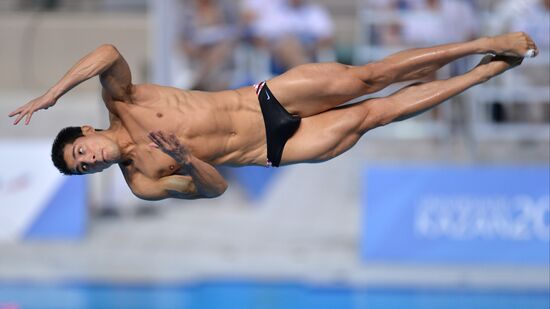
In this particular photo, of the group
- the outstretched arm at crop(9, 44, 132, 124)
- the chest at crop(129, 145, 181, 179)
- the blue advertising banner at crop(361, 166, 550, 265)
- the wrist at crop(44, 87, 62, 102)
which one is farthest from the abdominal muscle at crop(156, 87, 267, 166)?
the blue advertising banner at crop(361, 166, 550, 265)

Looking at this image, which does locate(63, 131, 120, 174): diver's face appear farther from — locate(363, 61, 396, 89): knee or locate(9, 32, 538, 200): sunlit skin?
locate(363, 61, 396, 89): knee

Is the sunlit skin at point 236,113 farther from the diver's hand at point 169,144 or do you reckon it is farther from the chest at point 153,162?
the diver's hand at point 169,144

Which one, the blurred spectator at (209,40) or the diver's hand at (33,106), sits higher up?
the blurred spectator at (209,40)

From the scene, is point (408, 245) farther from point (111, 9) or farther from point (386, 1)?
point (111, 9)

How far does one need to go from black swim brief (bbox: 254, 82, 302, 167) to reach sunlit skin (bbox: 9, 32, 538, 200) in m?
0.04

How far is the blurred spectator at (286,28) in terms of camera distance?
11.3 metres

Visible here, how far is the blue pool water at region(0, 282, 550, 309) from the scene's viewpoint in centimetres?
914

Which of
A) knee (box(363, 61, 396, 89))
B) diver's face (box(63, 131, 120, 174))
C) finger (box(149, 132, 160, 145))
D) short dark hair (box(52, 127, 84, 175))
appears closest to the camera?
finger (box(149, 132, 160, 145))

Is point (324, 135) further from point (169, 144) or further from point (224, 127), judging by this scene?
point (169, 144)

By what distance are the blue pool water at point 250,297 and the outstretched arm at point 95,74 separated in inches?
133

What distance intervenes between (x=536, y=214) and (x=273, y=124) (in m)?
4.76

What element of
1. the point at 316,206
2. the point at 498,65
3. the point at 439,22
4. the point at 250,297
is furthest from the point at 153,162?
the point at 316,206

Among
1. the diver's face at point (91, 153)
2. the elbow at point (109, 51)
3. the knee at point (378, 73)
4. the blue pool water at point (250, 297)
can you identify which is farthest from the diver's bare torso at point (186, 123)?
the blue pool water at point (250, 297)

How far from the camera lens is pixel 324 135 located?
669 centimetres
